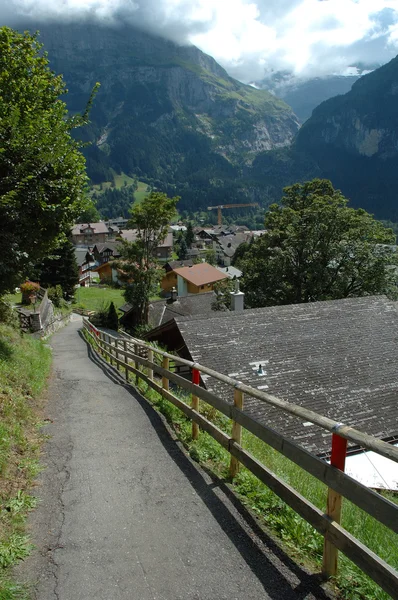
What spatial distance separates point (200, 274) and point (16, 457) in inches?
2337

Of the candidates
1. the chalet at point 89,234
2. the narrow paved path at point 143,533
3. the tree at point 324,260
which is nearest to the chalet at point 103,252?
the chalet at point 89,234

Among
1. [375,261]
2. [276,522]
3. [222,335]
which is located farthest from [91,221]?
[276,522]

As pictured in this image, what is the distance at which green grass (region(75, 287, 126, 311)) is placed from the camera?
52.9m

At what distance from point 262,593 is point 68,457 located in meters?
3.27

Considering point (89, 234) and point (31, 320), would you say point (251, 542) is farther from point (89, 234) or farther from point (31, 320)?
point (89, 234)

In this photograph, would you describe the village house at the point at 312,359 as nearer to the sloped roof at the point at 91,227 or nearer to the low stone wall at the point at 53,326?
the low stone wall at the point at 53,326

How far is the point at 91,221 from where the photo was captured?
150m

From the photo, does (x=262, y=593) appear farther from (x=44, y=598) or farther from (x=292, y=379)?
(x=292, y=379)

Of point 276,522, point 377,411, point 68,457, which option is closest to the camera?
point 276,522

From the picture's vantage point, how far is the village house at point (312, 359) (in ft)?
38.0

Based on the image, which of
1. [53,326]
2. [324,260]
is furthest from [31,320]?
[324,260]

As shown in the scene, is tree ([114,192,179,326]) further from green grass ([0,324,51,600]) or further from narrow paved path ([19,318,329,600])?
narrow paved path ([19,318,329,600])

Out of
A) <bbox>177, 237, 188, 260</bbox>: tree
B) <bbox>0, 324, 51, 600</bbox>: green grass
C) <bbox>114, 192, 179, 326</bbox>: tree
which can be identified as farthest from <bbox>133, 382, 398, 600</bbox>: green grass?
<bbox>177, 237, 188, 260</bbox>: tree

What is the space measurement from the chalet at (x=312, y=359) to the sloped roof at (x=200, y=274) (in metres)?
45.6
